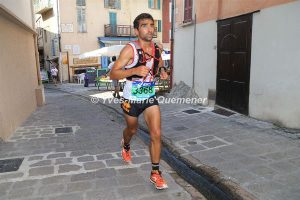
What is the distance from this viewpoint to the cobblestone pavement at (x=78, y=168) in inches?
139

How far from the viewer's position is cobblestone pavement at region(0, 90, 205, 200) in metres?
3.54

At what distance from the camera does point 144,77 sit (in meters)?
3.68

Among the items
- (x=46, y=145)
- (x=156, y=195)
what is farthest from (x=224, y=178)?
(x=46, y=145)

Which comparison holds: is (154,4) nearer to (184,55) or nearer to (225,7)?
(184,55)

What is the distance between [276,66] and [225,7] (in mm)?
2561

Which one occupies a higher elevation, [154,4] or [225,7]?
[154,4]

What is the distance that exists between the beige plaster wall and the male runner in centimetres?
325

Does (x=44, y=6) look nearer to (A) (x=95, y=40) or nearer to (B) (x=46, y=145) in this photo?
(A) (x=95, y=40)

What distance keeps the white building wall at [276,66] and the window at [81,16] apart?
22538 mm

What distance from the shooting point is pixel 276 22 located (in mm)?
6328

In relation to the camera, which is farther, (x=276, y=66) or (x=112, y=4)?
(x=112, y=4)

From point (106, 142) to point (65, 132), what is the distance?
51.6 inches

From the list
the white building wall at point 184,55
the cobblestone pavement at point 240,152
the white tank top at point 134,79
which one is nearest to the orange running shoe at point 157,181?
the cobblestone pavement at point 240,152

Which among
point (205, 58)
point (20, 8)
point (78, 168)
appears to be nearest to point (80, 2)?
point (20, 8)
